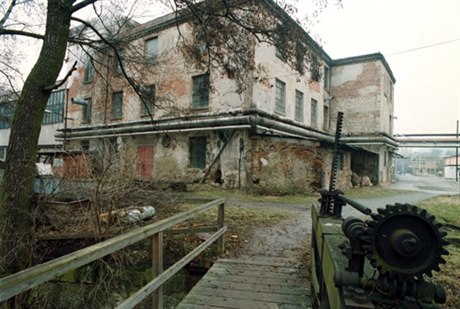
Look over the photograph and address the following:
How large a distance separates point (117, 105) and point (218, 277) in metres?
16.1

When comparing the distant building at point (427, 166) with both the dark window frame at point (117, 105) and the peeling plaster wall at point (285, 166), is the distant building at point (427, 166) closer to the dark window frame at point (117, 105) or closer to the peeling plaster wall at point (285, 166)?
the peeling plaster wall at point (285, 166)

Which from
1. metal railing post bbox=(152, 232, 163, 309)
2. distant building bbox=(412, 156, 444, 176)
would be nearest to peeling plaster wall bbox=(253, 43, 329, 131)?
metal railing post bbox=(152, 232, 163, 309)

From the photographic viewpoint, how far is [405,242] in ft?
3.74

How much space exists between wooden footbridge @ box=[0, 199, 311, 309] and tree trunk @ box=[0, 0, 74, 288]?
9.55 ft

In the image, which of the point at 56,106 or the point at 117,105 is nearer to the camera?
the point at 117,105

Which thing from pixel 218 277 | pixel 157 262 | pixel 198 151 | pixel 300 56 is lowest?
pixel 218 277

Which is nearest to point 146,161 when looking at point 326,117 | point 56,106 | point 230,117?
point 230,117

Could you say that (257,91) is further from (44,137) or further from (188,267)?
(44,137)

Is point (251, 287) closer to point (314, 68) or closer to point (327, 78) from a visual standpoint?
point (314, 68)

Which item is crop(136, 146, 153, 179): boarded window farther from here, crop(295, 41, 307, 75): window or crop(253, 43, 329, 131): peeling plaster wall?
crop(295, 41, 307, 75): window

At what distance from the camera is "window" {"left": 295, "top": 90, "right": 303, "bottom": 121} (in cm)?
1658

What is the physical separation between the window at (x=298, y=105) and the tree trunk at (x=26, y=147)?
1329cm

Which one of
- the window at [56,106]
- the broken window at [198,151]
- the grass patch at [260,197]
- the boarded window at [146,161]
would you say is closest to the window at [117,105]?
the boarded window at [146,161]

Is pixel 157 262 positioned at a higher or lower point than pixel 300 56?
lower
